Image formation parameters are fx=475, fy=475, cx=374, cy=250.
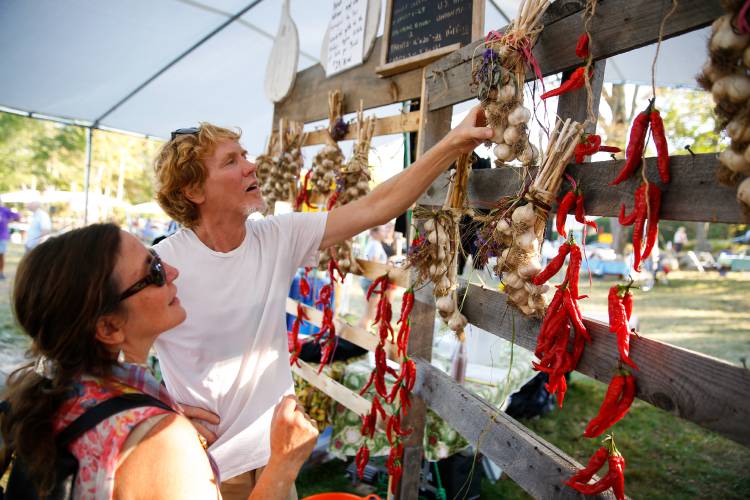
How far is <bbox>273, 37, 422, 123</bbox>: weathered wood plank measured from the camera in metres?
2.47

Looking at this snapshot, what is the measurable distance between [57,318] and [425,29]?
1960 mm

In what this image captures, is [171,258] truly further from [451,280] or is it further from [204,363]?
[451,280]

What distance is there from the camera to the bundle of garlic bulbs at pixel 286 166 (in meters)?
3.29

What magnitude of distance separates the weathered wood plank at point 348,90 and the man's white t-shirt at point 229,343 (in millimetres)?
1193

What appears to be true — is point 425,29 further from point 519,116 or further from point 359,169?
point 519,116

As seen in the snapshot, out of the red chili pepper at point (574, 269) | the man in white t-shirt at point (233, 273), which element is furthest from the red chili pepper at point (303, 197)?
the red chili pepper at point (574, 269)

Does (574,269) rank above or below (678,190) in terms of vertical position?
below

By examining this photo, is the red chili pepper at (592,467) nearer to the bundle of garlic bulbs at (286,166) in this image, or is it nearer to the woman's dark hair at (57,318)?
the woman's dark hair at (57,318)

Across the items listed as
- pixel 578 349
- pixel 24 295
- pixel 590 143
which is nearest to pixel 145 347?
pixel 24 295

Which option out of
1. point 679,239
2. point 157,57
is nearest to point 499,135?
point 157,57

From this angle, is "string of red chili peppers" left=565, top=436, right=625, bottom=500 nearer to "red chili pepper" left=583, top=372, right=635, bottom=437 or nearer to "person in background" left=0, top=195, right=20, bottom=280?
"red chili pepper" left=583, top=372, right=635, bottom=437

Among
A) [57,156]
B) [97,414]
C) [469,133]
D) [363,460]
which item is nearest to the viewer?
[97,414]

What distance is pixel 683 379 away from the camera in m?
1.08

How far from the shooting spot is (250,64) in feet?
15.9
